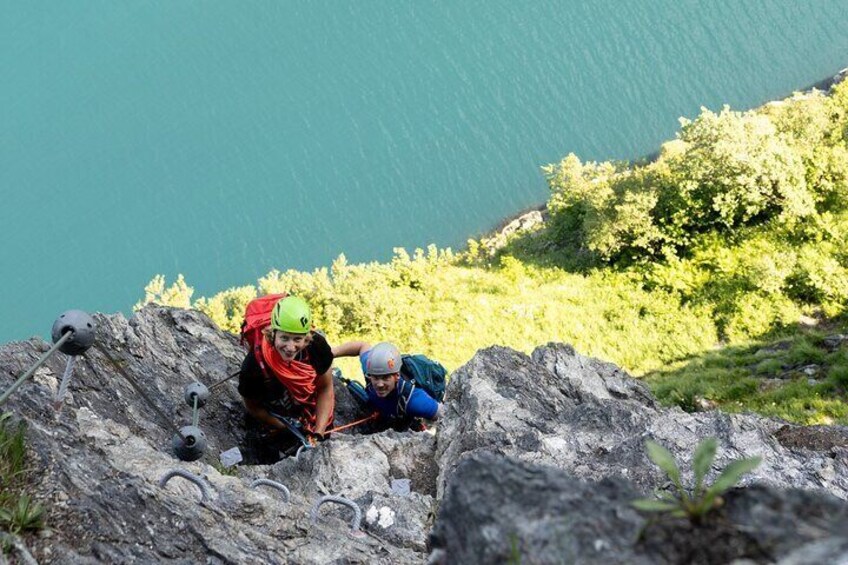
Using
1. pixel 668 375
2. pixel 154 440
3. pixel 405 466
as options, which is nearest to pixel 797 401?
pixel 668 375

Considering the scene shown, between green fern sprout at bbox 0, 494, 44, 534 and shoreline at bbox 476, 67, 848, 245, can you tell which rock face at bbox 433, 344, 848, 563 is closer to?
green fern sprout at bbox 0, 494, 44, 534

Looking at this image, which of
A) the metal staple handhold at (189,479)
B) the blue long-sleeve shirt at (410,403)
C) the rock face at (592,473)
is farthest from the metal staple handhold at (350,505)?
the blue long-sleeve shirt at (410,403)

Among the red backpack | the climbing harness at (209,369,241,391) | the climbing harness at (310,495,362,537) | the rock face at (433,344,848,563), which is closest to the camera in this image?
the rock face at (433,344,848,563)

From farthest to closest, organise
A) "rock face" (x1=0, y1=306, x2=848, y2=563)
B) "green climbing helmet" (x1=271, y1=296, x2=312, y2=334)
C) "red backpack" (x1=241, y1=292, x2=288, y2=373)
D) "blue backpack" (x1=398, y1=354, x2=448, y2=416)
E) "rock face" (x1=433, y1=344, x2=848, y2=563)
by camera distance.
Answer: "blue backpack" (x1=398, y1=354, x2=448, y2=416) → "red backpack" (x1=241, y1=292, x2=288, y2=373) → "green climbing helmet" (x1=271, y1=296, x2=312, y2=334) → "rock face" (x1=0, y1=306, x2=848, y2=563) → "rock face" (x1=433, y1=344, x2=848, y2=563)

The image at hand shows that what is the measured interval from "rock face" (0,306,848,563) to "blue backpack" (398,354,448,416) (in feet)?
1.91

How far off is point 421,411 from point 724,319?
512 inches

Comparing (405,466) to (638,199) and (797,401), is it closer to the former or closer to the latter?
(797,401)

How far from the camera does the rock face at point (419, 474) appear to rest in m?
2.87

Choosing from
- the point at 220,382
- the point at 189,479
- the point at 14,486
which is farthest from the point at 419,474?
the point at 14,486

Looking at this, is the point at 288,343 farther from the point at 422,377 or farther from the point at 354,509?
the point at 354,509

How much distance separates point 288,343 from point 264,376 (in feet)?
2.39

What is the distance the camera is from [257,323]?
31.1 ft

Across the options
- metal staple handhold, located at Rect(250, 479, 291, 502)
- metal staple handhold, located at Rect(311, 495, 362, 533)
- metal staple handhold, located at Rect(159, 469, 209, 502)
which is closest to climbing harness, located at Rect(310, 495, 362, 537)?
metal staple handhold, located at Rect(311, 495, 362, 533)

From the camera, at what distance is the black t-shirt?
30.8 ft
